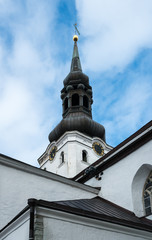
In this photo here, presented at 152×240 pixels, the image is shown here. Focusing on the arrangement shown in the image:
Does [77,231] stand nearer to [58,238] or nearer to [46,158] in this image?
[58,238]

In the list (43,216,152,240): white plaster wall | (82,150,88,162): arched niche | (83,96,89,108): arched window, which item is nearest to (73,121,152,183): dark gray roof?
(43,216,152,240): white plaster wall

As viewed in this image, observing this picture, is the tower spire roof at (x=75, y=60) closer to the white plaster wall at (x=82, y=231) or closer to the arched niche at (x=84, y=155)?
the arched niche at (x=84, y=155)

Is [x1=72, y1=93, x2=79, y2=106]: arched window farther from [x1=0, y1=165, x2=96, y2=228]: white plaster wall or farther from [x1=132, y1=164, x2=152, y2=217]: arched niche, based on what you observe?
[x1=132, y1=164, x2=152, y2=217]: arched niche

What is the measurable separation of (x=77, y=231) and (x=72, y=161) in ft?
53.4

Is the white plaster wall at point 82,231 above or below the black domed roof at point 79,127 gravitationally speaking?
below

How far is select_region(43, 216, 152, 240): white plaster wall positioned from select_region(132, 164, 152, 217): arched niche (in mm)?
2787

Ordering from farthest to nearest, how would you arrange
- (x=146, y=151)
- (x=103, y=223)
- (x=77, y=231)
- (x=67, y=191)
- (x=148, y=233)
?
(x=67, y=191), (x=146, y=151), (x=148, y=233), (x=103, y=223), (x=77, y=231)

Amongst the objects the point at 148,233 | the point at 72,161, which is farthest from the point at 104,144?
the point at 148,233

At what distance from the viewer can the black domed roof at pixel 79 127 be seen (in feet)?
83.3

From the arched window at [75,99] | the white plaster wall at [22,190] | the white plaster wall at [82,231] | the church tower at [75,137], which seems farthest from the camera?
the arched window at [75,99]

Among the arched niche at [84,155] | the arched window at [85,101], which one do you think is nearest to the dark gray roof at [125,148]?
the arched niche at [84,155]

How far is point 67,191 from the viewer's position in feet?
41.5

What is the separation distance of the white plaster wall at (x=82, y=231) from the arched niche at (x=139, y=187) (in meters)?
2.79

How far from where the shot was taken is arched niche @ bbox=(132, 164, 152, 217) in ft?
36.5
